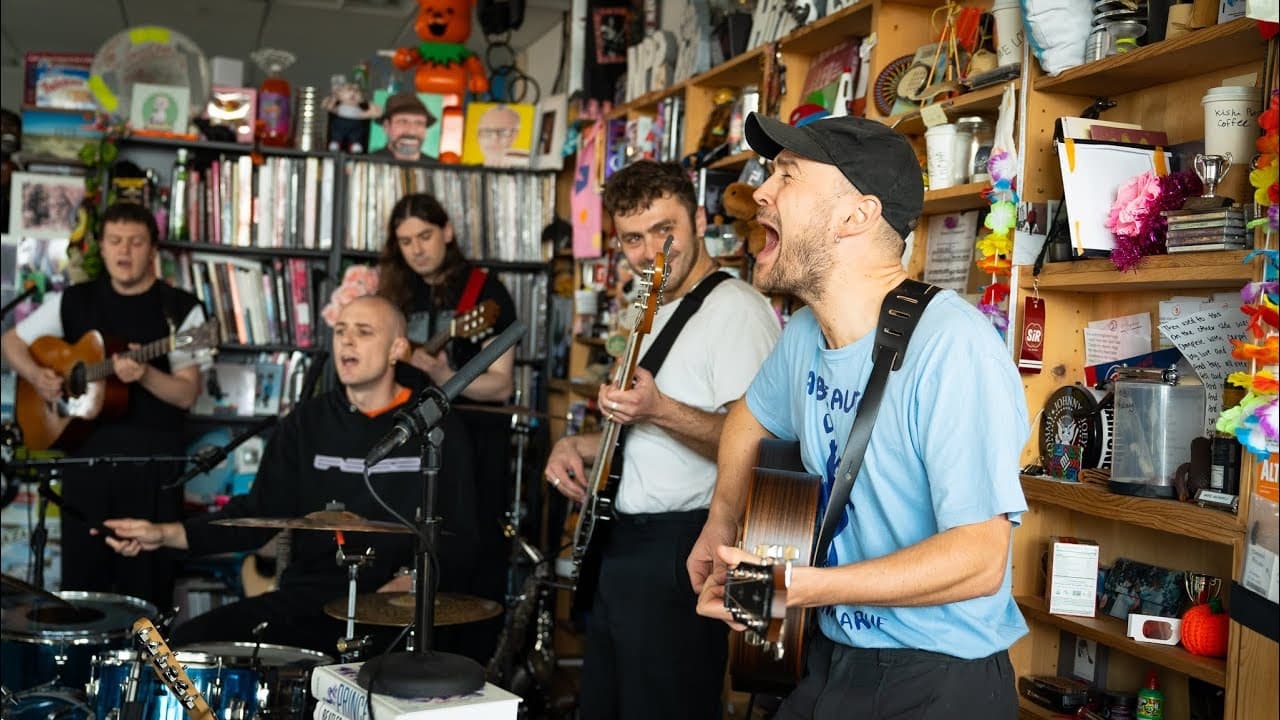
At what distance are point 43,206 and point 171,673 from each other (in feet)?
11.6

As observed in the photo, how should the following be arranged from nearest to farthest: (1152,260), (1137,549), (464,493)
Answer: (1152,260) < (1137,549) < (464,493)

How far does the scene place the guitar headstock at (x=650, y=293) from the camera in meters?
2.64

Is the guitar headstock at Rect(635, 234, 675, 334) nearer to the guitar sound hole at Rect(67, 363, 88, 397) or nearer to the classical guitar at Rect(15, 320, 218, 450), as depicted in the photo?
the classical guitar at Rect(15, 320, 218, 450)

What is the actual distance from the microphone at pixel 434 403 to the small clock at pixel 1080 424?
1.13 metres

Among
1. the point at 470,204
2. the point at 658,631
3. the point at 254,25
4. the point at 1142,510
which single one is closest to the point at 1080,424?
the point at 1142,510

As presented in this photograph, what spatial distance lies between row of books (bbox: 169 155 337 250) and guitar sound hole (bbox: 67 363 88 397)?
3.21ft

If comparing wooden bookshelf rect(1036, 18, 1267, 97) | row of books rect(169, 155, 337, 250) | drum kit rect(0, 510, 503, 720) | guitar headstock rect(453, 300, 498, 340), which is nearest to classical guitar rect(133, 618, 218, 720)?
drum kit rect(0, 510, 503, 720)

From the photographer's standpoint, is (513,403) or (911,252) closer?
(911,252)

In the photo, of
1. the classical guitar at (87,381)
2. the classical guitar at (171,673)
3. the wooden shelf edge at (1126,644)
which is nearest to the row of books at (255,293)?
the classical guitar at (87,381)

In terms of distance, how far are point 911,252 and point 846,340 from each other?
1298mm

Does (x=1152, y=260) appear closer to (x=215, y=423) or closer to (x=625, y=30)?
(x=625, y=30)

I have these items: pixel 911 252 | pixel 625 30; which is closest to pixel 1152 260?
pixel 911 252

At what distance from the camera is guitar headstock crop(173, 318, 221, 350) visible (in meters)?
4.30

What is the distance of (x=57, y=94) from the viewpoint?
527 cm
